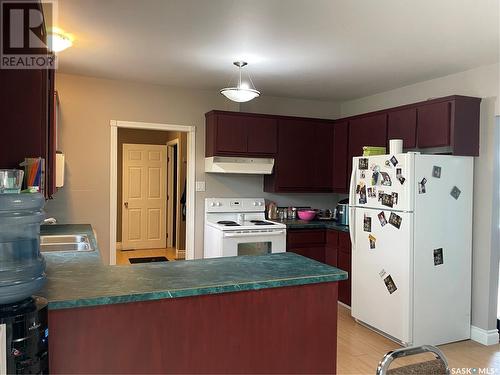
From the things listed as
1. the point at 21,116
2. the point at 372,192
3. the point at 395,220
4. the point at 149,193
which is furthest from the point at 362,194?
the point at 149,193

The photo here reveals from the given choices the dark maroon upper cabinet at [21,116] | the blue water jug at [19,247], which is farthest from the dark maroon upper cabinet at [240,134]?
the blue water jug at [19,247]

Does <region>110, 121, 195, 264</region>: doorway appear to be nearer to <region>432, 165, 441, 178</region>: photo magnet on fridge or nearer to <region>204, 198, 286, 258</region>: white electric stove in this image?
<region>204, 198, 286, 258</region>: white electric stove

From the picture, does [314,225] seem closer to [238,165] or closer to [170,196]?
[238,165]

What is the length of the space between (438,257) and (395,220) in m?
0.48

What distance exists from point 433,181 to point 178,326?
8.70ft

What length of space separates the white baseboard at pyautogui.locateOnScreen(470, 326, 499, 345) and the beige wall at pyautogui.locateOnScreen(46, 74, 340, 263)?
289 centimetres

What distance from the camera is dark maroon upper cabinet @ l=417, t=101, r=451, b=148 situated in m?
3.57

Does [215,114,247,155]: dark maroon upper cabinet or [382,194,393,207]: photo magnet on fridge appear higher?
[215,114,247,155]: dark maroon upper cabinet

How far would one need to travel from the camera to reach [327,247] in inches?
185

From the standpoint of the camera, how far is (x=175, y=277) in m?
1.74

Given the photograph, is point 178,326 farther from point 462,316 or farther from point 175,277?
point 462,316

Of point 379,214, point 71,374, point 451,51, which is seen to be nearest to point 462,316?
point 379,214

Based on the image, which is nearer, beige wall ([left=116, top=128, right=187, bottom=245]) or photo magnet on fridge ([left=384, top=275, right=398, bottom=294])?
photo magnet on fridge ([left=384, top=275, right=398, bottom=294])

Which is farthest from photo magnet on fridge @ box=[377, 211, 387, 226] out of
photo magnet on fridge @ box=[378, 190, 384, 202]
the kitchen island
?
the kitchen island
